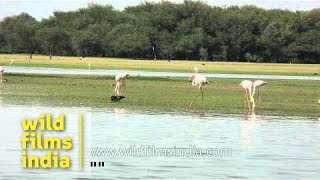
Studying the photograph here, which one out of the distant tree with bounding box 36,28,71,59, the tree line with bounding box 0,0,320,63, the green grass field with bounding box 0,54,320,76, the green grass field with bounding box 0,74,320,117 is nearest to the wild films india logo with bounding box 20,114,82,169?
the green grass field with bounding box 0,74,320,117

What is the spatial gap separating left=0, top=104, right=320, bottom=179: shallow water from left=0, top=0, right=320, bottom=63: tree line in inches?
3939

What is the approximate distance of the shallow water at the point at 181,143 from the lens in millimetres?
16016

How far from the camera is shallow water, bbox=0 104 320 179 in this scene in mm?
16016

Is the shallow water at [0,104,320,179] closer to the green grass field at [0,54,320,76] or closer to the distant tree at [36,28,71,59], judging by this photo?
the green grass field at [0,54,320,76]

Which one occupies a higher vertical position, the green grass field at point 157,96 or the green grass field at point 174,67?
the green grass field at point 157,96

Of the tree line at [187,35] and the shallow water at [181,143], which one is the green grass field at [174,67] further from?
the shallow water at [181,143]

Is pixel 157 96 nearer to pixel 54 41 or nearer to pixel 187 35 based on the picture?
pixel 187 35

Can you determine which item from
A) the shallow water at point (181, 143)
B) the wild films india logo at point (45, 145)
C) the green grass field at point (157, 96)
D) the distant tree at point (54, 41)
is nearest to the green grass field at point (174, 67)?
the green grass field at point (157, 96)

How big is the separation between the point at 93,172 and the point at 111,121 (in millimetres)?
9745

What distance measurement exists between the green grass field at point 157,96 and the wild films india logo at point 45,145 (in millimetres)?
10273

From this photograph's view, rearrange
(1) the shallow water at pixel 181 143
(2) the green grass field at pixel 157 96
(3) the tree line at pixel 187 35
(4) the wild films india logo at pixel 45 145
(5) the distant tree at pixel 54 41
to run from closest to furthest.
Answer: (1) the shallow water at pixel 181 143 → (4) the wild films india logo at pixel 45 145 → (2) the green grass field at pixel 157 96 → (3) the tree line at pixel 187 35 → (5) the distant tree at pixel 54 41

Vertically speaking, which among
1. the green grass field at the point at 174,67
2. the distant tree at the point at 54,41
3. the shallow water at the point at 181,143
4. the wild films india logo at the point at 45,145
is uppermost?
the distant tree at the point at 54,41

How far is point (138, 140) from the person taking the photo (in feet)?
67.8

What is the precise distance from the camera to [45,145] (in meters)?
18.3
